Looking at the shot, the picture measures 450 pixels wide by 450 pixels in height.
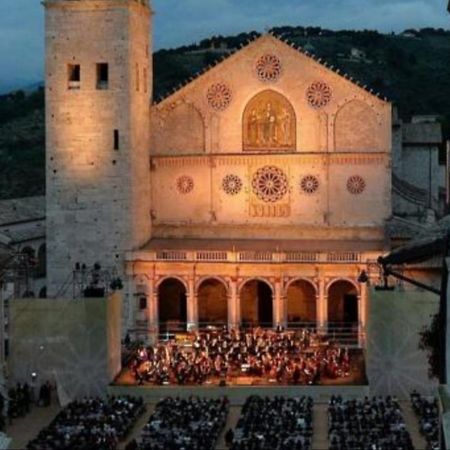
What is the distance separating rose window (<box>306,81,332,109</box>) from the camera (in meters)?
47.4

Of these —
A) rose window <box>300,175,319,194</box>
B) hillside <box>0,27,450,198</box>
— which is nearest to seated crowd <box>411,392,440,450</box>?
rose window <box>300,175,319,194</box>

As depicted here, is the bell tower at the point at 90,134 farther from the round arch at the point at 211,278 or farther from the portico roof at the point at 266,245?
the round arch at the point at 211,278

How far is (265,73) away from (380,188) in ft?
23.9

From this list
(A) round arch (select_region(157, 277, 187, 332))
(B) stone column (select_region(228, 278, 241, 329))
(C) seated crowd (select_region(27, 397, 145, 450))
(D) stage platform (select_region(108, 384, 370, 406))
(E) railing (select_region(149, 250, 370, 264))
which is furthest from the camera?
(A) round arch (select_region(157, 277, 187, 332))

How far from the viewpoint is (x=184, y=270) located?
4547cm

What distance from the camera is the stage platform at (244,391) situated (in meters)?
37.0

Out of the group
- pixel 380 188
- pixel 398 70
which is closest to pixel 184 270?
pixel 380 188

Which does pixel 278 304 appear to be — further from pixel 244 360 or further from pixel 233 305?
pixel 244 360

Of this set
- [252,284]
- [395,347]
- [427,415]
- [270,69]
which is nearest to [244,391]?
[395,347]

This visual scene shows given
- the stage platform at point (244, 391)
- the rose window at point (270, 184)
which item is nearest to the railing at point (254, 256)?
the rose window at point (270, 184)

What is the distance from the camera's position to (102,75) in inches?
1839

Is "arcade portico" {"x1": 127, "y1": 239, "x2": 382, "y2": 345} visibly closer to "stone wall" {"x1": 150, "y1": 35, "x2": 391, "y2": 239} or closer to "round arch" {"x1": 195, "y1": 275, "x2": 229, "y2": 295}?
"round arch" {"x1": 195, "y1": 275, "x2": 229, "y2": 295}

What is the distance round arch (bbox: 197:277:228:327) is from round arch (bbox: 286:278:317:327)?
2.90 meters

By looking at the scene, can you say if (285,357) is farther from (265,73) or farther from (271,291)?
(265,73)
